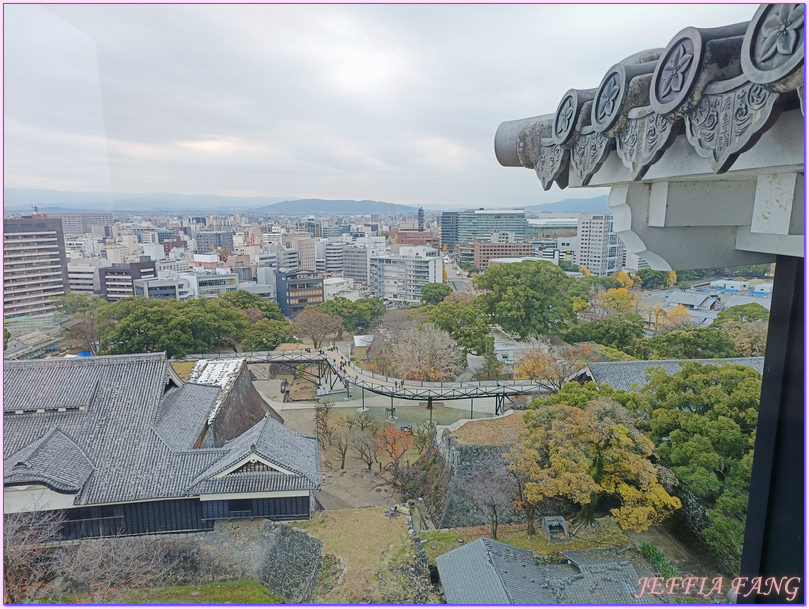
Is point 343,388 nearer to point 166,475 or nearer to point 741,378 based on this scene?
point 166,475

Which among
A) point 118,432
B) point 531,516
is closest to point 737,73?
point 531,516

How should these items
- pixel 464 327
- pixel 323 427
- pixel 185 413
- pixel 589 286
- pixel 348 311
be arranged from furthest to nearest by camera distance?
1. pixel 589 286
2. pixel 348 311
3. pixel 464 327
4. pixel 323 427
5. pixel 185 413

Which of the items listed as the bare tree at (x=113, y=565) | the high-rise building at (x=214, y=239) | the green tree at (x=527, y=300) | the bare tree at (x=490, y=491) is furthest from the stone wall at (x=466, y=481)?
the high-rise building at (x=214, y=239)

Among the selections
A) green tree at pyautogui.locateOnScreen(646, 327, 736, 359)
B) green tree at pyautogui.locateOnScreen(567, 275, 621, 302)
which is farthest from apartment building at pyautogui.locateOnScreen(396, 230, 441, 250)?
green tree at pyautogui.locateOnScreen(646, 327, 736, 359)

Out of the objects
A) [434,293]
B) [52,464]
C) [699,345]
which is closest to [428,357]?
[699,345]

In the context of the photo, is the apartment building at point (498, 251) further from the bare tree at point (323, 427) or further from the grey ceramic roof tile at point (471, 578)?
the grey ceramic roof tile at point (471, 578)

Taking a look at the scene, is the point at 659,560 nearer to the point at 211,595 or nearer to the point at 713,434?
the point at 713,434
